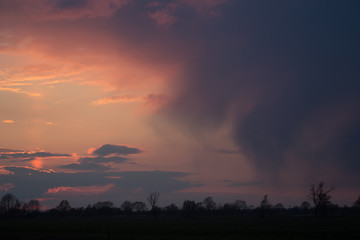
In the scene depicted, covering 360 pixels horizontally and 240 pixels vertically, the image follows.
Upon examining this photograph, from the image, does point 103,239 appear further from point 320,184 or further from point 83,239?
point 320,184

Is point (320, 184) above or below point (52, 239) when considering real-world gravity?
above

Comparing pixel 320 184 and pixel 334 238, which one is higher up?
pixel 320 184

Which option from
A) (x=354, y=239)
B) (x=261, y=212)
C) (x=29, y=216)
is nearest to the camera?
(x=354, y=239)

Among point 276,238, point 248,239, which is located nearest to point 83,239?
point 248,239

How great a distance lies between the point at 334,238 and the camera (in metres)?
49.1

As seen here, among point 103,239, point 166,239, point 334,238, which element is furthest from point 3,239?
point 334,238

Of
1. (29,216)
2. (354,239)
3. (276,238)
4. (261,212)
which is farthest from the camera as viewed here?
(29,216)

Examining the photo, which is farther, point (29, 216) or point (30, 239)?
point (29, 216)

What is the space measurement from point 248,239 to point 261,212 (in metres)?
113

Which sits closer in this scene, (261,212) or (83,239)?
(83,239)

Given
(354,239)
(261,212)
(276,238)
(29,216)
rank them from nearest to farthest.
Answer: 1. (354,239)
2. (276,238)
3. (261,212)
4. (29,216)

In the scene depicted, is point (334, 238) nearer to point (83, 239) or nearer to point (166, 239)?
Answer: point (166, 239)

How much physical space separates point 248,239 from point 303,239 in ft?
24.7

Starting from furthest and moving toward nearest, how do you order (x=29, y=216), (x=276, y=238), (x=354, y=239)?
(x=29, y=216) < (x=276, y=238) < (x=354, y=239)
